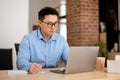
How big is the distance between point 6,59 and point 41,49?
937 mm

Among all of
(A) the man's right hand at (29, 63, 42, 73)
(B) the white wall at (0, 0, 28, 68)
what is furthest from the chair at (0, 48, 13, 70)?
(A) the man's right hand at (29, 63, 42, 73)

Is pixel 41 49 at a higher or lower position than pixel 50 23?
lower

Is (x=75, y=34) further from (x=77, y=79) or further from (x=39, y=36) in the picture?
(x=77, y=79)

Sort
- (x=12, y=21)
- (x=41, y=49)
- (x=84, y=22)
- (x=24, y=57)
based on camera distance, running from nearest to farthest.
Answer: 1. (x=24, y=57)
2. (x=41, y=49)
3. (x=12, y=21)
4. (x=84, y=22)

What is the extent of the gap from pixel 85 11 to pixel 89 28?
418 mm

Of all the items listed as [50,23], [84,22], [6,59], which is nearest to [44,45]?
[50,23]

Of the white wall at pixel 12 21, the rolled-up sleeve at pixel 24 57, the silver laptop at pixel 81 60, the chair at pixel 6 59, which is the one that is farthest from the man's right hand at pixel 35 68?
the white wall at pixel 12 21

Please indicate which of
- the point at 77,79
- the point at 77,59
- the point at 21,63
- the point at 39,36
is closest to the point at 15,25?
the point at 39,36

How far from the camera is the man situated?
2182 millimetres

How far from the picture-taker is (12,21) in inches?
130

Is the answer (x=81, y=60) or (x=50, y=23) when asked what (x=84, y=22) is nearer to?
(x=50, y=23)

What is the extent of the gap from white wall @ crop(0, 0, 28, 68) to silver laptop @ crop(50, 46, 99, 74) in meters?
1.59

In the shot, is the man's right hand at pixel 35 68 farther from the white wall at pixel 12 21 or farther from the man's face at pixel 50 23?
the white wall at pixel 12 21

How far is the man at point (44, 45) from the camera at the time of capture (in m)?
2.18
